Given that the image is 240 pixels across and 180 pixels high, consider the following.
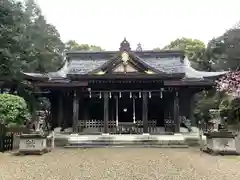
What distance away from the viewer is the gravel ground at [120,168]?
892cm

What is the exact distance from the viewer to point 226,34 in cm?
4122

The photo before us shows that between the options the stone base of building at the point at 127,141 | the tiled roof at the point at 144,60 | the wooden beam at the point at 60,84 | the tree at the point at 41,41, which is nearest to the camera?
the stone base of building at the point at 127,141

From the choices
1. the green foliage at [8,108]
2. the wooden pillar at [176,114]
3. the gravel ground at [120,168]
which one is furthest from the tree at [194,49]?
the gravel ground at [120,168]

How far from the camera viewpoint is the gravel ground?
892 centimetres

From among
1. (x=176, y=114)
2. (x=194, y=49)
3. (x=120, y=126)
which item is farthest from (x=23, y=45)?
(x=194, y=49)

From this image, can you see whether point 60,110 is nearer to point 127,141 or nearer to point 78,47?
point 127,141

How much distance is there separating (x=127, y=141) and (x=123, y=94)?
4079 millimetres

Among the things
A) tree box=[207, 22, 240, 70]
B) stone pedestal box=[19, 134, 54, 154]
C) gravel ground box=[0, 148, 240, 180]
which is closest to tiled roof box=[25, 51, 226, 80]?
stone pedestal box=[19, 134, 54, 154]

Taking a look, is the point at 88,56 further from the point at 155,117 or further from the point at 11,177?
the point at 11,177

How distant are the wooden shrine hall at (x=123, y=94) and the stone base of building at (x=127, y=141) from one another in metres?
0.66

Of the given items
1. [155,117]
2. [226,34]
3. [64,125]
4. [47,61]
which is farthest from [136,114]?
[226,34]

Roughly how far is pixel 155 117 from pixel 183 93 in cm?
272

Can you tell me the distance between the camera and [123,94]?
2123 centimetres

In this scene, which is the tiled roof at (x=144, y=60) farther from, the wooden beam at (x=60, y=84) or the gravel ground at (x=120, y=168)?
the gravel ground at (x=120, y=168)
